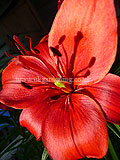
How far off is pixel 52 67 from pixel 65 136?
7.9 inches

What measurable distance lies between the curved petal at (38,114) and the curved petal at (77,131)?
3 centimetres

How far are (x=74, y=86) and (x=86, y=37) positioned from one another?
0.42ft

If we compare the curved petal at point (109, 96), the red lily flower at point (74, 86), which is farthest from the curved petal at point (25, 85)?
the curved petal at point (109, 96)

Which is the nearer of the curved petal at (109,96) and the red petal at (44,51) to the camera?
the curved petal at (109,96)

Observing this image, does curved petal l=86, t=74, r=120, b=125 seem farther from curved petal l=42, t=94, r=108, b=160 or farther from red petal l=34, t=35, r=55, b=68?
red petal l=34, t=35, r=55, b=68

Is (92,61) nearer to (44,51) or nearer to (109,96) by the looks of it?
(109,96)

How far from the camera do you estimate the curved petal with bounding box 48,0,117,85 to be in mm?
282

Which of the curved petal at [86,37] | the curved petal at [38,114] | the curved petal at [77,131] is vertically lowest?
the curved petal at [77,131]

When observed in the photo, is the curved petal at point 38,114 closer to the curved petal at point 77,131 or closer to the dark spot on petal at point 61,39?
the curved petal at point 77,131

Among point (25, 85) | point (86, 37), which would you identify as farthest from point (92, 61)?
point (25, 85)

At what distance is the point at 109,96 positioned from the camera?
340 mm

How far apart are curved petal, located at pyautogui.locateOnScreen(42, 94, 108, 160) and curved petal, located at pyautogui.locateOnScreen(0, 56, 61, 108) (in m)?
0.07

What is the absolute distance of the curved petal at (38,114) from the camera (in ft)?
1.28

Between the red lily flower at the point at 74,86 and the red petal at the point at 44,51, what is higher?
the red petal at the point at 44,51
